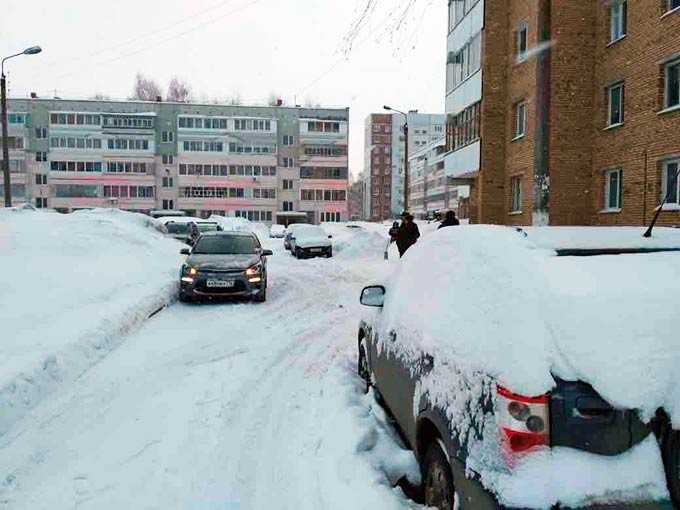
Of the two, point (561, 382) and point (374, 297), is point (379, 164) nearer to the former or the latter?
point (374, 297)

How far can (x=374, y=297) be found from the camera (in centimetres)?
461

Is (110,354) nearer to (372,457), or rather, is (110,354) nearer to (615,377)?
(372,457)

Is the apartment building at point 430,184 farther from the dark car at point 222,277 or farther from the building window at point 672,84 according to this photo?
the dark car at point 222,277

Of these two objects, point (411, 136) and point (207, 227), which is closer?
point (207, 227)

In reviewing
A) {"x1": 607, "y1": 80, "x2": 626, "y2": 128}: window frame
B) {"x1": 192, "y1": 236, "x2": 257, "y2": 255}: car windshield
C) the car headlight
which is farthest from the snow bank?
{"x1": 607, "y1": 80, "x2": 626, "y2": 128}: window frame

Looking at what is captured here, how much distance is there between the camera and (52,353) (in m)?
6.32

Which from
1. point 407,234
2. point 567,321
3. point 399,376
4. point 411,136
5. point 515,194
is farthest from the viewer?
point 411,136

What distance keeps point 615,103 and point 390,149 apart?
110745mm

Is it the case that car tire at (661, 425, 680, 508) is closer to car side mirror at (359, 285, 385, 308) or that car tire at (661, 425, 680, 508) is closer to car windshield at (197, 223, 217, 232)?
car side mirror at (359, 285, 385, 308)

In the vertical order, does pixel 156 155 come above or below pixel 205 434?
above

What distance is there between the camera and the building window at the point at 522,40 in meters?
20.7

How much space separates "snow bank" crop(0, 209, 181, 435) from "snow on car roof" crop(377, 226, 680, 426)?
4.06 meters

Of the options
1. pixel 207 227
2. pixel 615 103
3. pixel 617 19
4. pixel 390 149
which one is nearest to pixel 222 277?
pixel 615 103

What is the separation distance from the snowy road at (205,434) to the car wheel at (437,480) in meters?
0.31
